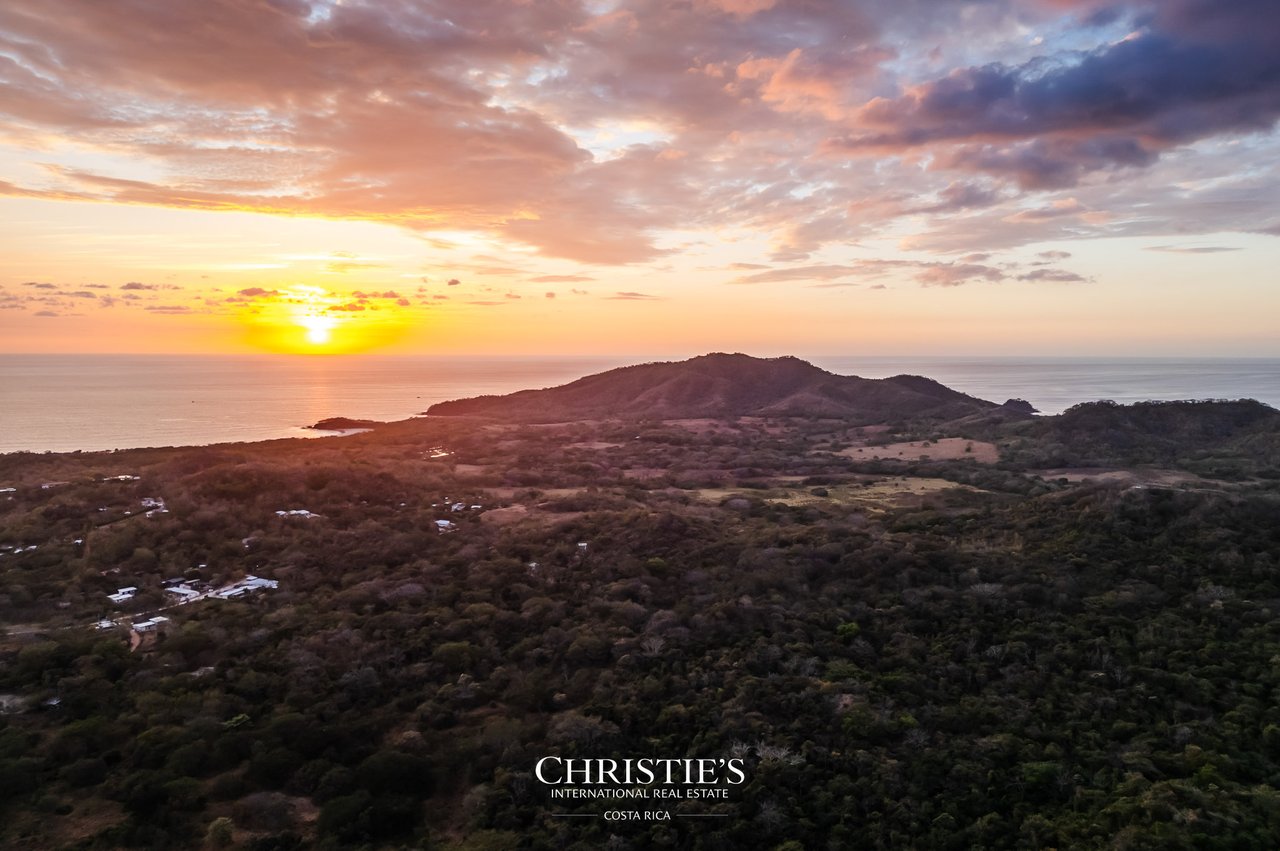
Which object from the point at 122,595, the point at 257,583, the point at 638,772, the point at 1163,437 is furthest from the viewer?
the point at 1163,437

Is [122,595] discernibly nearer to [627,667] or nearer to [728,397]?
[627,667]

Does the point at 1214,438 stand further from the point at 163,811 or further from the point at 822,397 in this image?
the point at 163,811

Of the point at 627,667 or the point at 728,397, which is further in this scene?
the point at 728,397

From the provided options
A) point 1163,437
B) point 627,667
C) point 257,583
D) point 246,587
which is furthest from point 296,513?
point 1163,437

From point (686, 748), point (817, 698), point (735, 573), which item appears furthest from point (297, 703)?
point (735, 573)

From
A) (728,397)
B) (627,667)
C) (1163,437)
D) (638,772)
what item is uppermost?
(728,397)

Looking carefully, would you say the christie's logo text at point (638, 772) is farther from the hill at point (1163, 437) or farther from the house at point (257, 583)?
the hill at point (1163, 437)
